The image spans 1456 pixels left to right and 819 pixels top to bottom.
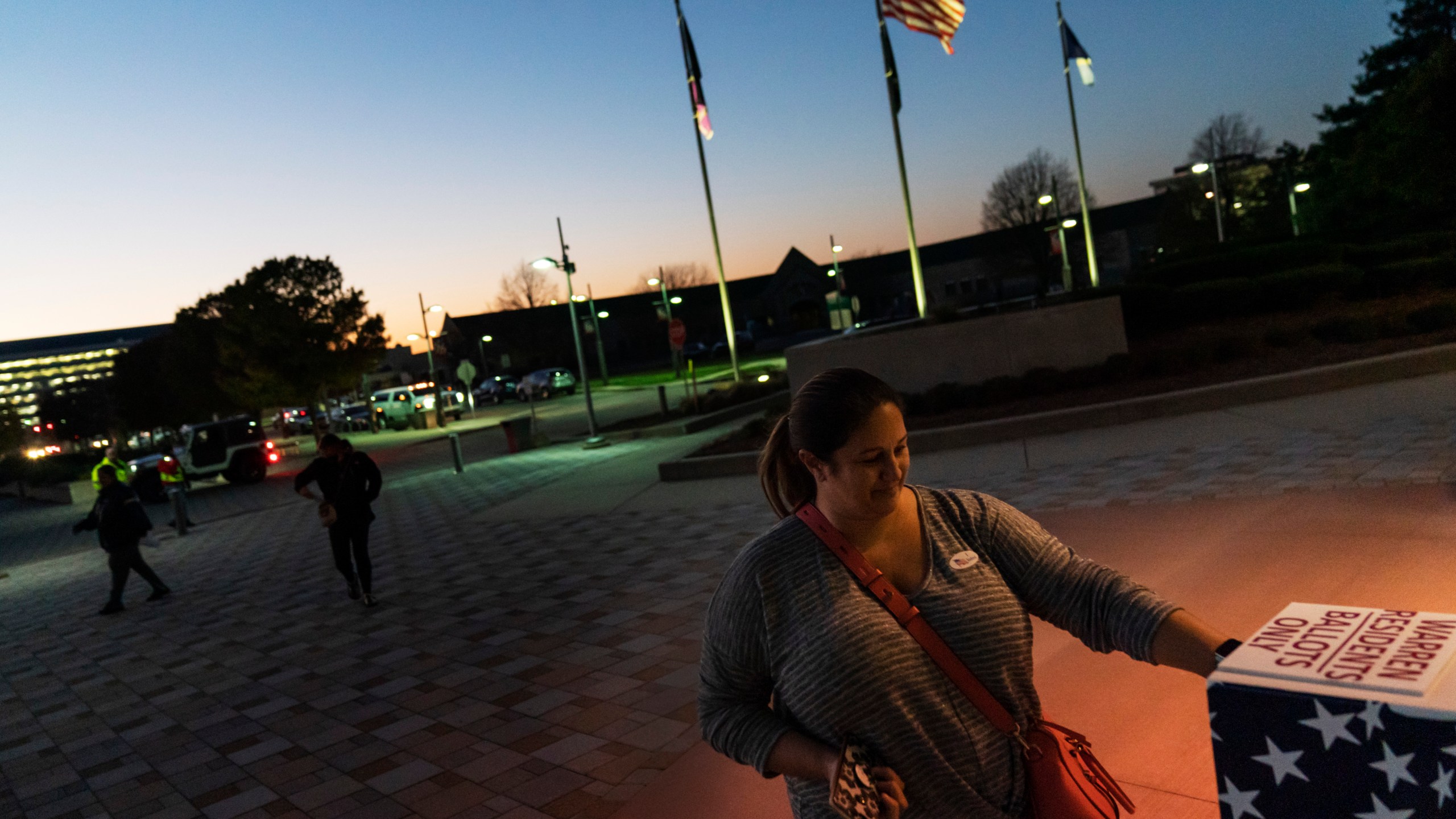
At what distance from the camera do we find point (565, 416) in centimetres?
3566

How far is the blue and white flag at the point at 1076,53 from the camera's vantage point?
88.5 ft

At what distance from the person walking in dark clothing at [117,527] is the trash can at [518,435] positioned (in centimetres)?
1423

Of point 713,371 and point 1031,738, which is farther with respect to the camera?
point 713,371

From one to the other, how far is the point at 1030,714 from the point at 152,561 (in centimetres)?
1701

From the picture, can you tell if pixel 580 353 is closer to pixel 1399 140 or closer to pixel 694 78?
pixel 694 78

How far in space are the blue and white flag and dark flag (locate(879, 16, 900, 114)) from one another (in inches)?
308

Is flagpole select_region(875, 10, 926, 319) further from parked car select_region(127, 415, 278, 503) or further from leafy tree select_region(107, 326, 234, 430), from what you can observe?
leafy tree select_region(107, 326, 234, 430)

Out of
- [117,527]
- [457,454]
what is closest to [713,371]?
[457,454]

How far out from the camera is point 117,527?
37.4ft

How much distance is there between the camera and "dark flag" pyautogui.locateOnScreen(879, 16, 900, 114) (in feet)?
71.1

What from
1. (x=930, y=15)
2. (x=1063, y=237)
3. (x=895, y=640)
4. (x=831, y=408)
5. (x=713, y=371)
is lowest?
(x=713, y=371)

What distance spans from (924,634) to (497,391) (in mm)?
59073

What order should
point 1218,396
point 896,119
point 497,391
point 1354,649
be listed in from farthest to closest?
point 497,391 < point 896,119 < point 1218,396 < point 1354,649

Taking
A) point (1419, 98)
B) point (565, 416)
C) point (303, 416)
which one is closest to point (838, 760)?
point (1419, 98)
